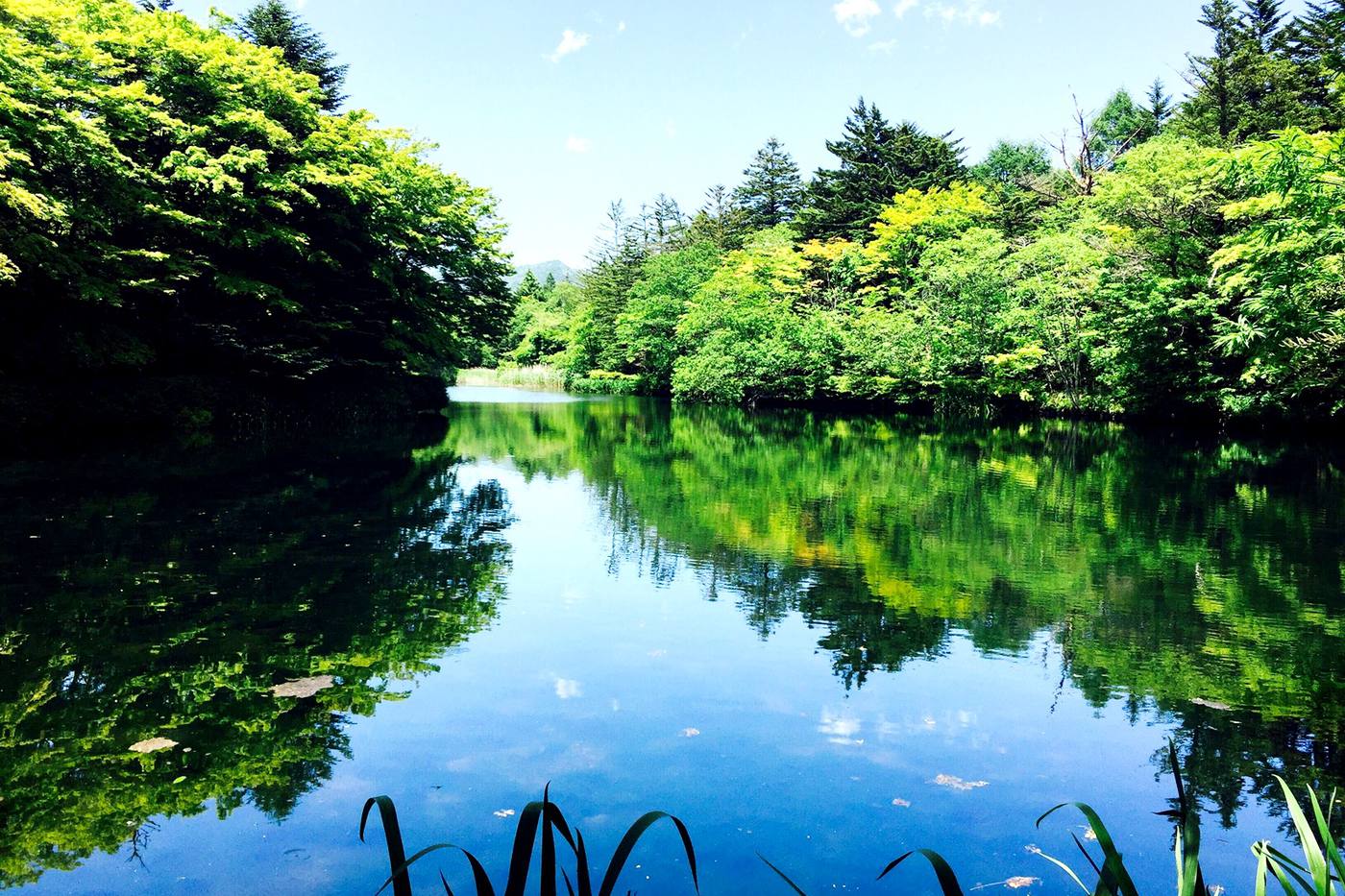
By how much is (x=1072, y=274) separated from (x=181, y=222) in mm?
27031

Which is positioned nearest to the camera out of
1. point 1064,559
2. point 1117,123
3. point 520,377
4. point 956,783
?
point 956,783

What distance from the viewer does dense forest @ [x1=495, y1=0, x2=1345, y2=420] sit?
780 inches

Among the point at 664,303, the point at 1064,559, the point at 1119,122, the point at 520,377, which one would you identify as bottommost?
the point at 1064,559

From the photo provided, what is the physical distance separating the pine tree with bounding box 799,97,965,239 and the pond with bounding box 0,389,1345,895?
34.7m

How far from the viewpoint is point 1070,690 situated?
17.8 ft

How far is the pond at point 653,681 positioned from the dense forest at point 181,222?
6.55 metres

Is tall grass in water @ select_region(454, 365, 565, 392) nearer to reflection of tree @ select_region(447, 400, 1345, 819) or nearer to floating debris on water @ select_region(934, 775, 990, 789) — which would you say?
reflection of tree @ select_region(447, 400, 1345, 819)

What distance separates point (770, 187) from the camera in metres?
62.0

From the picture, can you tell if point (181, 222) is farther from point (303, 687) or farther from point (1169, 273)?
point (1169, 273)

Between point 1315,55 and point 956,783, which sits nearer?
point 956,783

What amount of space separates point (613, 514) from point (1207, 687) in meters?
7.65

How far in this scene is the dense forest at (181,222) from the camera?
1633 centimetres

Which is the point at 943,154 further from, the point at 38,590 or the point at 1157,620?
the point at 38,590

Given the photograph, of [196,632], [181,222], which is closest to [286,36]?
[181,222]
